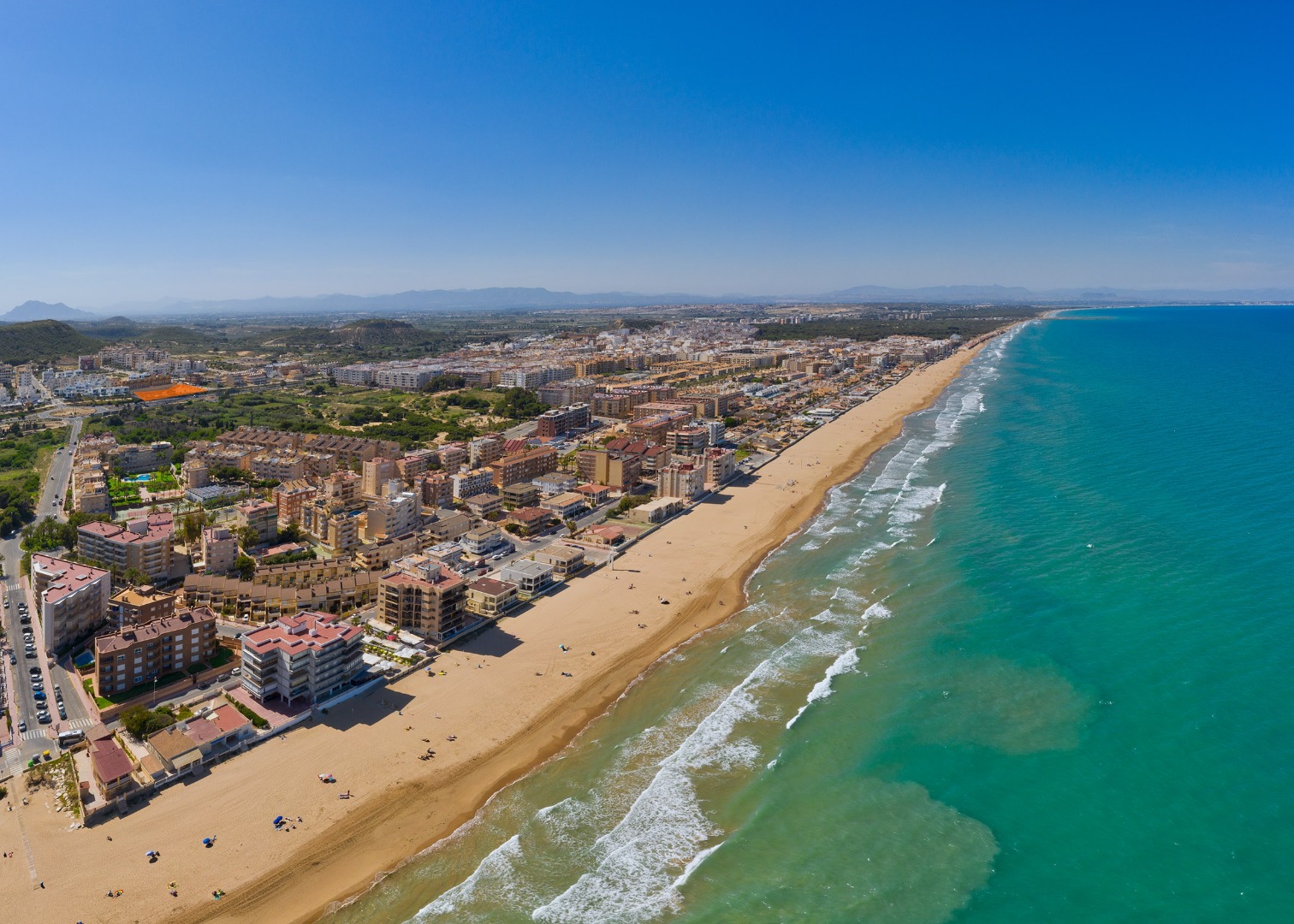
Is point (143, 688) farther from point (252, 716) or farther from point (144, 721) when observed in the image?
point (252, 716)

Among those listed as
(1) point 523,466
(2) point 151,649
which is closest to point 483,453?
(1) point 523,466

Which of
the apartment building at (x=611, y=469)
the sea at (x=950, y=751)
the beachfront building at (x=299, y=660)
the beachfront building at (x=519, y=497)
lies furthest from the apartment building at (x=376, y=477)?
the sea at (x=950, y=751)

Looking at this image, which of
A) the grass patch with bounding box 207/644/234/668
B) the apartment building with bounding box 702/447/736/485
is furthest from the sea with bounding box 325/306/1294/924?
the grass patch with bounding box 207/644/234/668

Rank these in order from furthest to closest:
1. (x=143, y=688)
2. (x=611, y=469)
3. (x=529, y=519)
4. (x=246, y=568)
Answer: (x=611, y=469), (x=529, y=519), (x=246, y=568), (x=143, y=688)

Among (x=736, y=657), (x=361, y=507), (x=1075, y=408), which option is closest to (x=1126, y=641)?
(x=736, y=657)

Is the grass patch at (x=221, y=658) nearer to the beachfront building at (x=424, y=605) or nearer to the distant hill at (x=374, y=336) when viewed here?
the beachfront building at (x=424, y=605)

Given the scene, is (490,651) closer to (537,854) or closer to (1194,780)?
(537,854)
